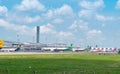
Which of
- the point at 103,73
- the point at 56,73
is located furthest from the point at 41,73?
the point at 103,73

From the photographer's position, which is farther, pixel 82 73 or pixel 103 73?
pixel 103 73

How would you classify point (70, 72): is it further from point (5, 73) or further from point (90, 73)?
point (5, 73)

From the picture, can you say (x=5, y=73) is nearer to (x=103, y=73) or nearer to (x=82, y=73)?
(x=82, y=73)

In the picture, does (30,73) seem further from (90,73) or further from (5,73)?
(90,73)

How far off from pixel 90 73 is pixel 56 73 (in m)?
4.55

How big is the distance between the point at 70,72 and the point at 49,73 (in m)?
3.75

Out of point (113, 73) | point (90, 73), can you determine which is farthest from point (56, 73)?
point (113, 73)

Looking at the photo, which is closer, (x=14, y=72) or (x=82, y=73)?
(x=82, y=73)

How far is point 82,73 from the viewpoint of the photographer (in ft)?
145

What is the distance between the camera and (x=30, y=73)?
4641cm

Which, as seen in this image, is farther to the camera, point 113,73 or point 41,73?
point 113,73

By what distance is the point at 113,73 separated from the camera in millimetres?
47781

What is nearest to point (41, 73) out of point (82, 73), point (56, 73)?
point (56, 73)

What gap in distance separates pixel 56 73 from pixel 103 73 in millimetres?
6634
